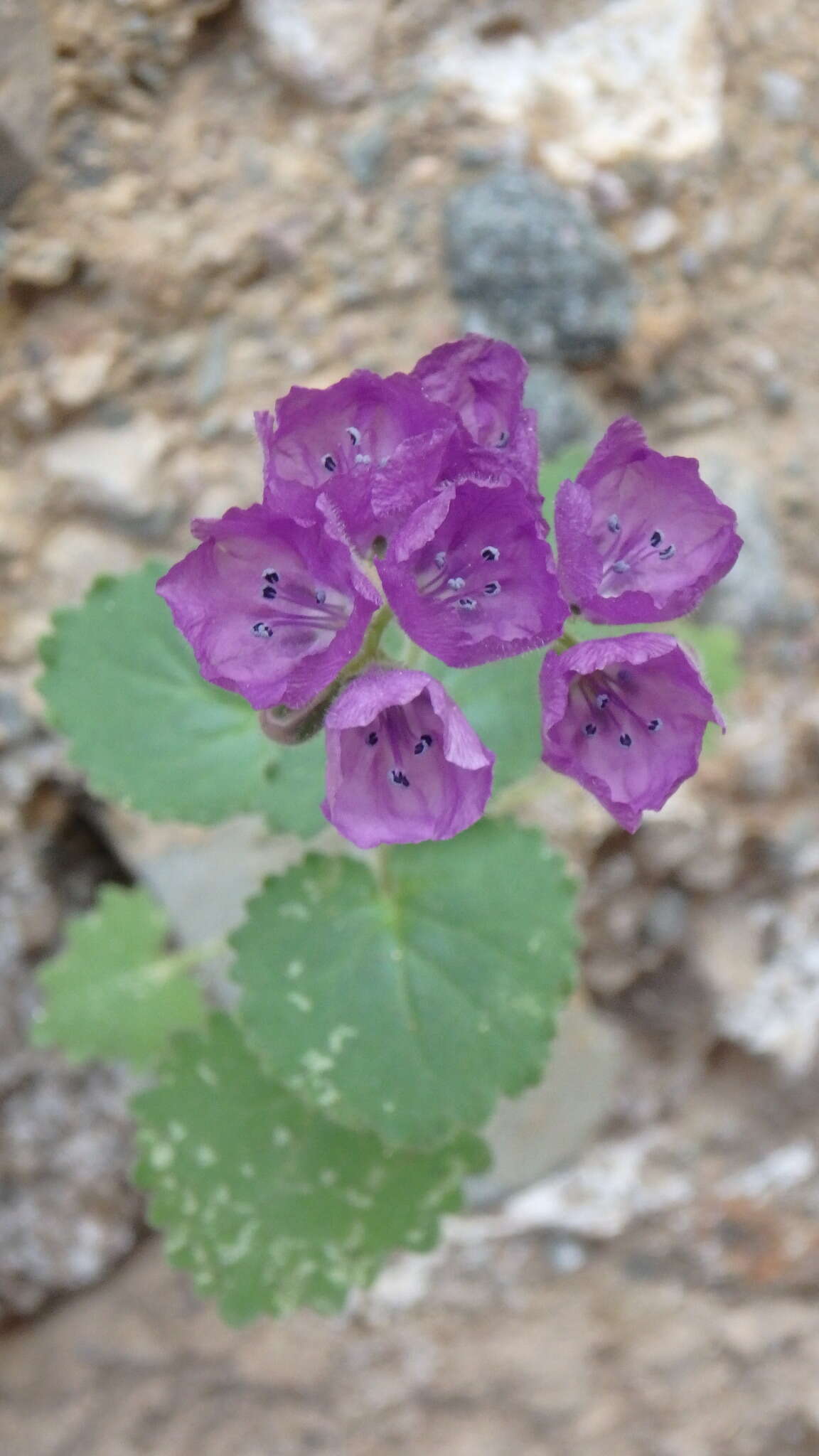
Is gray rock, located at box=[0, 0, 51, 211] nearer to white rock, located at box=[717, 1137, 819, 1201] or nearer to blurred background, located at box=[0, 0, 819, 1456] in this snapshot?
blurred background, located at box=[0, 0, 819, 1456]

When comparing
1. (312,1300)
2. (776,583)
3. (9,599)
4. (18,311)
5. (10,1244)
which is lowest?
(10,1244)

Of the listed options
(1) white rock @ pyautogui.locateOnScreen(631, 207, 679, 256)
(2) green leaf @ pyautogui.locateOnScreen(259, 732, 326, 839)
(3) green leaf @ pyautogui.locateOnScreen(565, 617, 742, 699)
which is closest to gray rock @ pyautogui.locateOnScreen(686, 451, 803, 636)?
(3) green leaf @ pyautogui.locateOnScreen(565, 617, 742, 699)

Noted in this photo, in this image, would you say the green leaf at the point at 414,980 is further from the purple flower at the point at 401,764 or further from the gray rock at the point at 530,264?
the gray rock at the point at 530,264

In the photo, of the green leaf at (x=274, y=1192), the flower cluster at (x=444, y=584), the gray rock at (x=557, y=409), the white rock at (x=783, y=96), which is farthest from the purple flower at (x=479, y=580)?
the white rock at (x=783, y=96)

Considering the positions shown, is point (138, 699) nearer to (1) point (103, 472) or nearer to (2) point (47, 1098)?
(1) point (103, 472)

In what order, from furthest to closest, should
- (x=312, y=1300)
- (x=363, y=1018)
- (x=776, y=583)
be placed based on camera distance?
(x=776, y=583)
(x=312, y=1300)
(x=363, y=1018)

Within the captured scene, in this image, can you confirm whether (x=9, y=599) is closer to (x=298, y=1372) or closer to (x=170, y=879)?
(x=170, y=879)

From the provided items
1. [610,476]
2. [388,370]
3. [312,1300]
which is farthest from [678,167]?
[312,1300]
